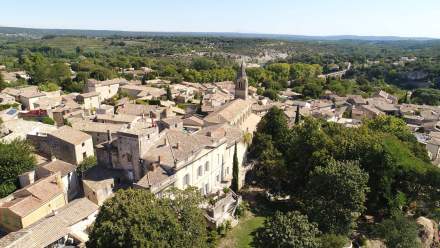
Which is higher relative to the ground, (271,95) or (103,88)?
(103,88)

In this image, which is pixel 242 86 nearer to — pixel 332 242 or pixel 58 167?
pixel 58 167

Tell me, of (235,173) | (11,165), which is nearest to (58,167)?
(11,165)

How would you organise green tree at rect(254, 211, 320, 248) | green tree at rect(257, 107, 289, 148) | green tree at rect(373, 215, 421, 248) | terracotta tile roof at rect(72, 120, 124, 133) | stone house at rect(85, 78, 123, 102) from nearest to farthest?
green tree at rect(254, 211, 320, 248) → green tree at rect(373, 215, 421, 248) → terracotta tile roof at rect(72, 120, 124, 133) → green tree at rect(257, 107, 289, 148) → stone house at rect(85, 78, 123, 102)

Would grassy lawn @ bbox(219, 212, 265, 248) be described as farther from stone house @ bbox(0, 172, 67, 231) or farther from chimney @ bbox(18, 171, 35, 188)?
chimney @ bbox(18, 171, 35, 188)

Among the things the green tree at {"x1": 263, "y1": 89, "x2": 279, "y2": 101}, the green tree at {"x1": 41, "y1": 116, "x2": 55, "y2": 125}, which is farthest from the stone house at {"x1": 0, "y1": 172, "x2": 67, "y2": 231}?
the green tree at {"x1": 263, "y1": 89, "x2": 279, "y2": 101}

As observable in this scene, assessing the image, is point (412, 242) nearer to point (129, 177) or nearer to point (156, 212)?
point (156, 212)

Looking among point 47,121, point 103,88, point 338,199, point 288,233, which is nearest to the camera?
point 288,233
